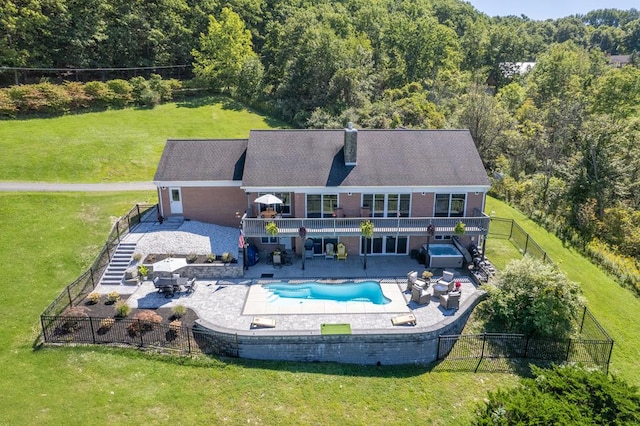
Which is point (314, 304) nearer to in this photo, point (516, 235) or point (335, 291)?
point (335, 291)

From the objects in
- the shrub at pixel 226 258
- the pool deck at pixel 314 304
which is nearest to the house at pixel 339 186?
the shrub at pixel 226 258

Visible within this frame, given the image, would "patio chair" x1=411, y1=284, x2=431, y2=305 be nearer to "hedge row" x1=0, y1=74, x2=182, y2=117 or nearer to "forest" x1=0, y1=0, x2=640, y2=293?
"forest" x1=0, y1=0, x2=640, y2=293

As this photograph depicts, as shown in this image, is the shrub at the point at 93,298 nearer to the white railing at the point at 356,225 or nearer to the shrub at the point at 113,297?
the shrub at the point at 113,297

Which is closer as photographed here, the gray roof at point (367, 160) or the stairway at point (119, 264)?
the stairway at point (119, 264)

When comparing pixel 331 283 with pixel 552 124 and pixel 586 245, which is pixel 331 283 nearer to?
pixel 586 245

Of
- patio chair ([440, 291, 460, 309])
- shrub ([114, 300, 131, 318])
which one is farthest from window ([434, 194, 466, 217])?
shrub ([114, 300, 131, 318])
